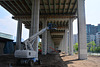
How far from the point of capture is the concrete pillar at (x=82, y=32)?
73.4 feet

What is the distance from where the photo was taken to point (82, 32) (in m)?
22.8

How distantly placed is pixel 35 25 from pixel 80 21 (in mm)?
9635

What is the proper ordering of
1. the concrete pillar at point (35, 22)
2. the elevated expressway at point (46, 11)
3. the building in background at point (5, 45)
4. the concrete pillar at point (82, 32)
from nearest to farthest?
the concrete pillar at point (82, 32) → the concrete pillar at point (35, 22) → the elevated expressway at point (46, 11) → the building in background at point (5, 45)

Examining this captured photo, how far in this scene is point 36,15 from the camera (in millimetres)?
23297

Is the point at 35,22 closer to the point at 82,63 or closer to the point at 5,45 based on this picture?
the point at 82,63

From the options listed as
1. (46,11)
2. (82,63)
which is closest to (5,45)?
(46,11)

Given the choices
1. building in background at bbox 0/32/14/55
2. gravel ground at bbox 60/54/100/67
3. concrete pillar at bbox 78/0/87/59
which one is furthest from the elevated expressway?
building in background at bbox 0/32/14/55

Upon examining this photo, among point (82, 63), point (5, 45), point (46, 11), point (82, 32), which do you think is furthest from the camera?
point (5, 45)

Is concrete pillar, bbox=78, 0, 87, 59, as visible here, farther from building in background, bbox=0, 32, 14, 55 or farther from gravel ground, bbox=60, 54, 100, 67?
building in background, bbox=0, 32, 14, 55

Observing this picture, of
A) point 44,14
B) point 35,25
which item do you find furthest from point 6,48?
point 35,25

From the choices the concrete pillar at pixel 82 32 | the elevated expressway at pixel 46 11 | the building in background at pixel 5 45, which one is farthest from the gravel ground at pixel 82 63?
the building in background at pixel 5 45

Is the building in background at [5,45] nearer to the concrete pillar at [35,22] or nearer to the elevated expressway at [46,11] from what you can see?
the elevated expressway at [46,11]

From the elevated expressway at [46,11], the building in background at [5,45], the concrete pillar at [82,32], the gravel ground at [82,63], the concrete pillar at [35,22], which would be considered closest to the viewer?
the gravel ground at [82,63]

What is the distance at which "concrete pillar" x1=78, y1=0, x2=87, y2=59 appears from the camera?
73.4 feet
